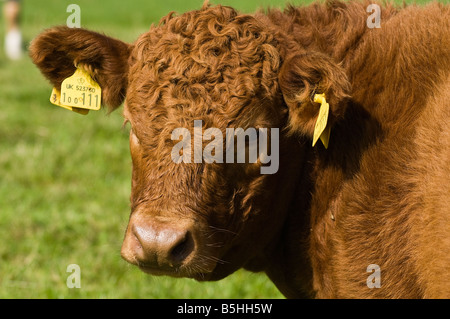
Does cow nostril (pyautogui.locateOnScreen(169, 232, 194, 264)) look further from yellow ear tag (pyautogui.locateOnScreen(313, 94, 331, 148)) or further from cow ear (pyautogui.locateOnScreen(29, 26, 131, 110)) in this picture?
cow ear (pyautogui.locateOnScreen(29, 26, 131, 110))

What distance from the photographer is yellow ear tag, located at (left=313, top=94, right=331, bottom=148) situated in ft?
11.6

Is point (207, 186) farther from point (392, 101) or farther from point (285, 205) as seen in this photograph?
point (392, 101)

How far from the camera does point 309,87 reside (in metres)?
3.65

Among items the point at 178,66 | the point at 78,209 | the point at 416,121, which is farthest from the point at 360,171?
the point at 78,209

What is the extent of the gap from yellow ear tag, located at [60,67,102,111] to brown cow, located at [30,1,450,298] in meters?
0.37

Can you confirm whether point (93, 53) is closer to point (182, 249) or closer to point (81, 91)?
point (81, 91)

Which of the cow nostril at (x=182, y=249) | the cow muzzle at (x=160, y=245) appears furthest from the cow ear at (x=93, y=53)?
the cow nostril at (x=182, y=249)

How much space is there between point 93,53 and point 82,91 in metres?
0.30

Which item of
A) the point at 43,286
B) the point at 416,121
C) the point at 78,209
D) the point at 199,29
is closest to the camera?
the point at 416,121

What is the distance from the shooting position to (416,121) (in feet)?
11.7


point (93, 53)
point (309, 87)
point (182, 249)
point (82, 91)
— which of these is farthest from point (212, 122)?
point (82, 91)

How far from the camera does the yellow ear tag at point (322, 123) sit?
355 cm
